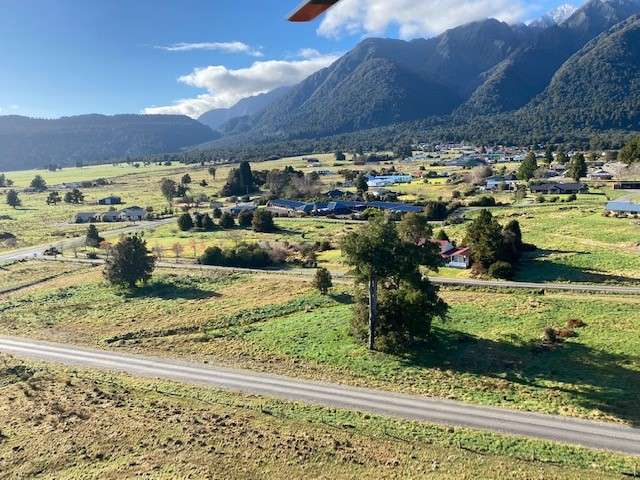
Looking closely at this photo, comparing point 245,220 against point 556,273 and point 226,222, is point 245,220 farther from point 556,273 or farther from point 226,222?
point 556,273

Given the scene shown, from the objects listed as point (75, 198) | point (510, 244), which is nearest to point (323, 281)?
point (510, 244)

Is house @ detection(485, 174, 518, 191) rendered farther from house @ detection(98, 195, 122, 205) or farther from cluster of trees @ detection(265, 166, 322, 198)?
house @ detection(98, 195, 122, 205)

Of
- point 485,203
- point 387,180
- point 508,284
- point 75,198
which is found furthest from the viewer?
point 387,180

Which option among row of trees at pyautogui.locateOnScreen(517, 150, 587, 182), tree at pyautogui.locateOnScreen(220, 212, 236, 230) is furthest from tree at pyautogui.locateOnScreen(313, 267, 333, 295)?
row of trees at pyautogui.locateOnScreen(517, 150, 587, 182)

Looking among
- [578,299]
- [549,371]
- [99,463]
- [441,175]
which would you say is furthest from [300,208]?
[99,463]

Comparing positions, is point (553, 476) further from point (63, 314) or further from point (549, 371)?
point (63, 314)

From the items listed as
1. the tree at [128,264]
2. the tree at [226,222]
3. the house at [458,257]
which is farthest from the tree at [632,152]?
the tree at [128,264]
